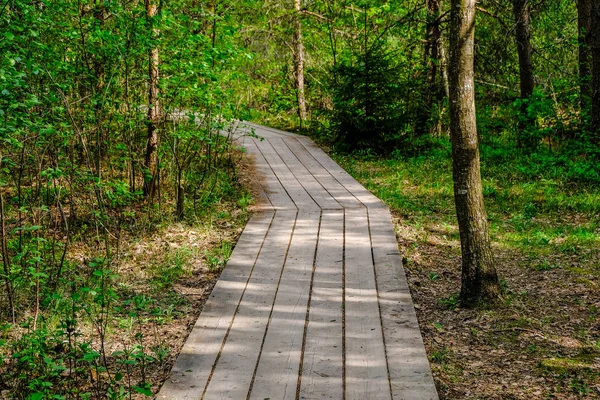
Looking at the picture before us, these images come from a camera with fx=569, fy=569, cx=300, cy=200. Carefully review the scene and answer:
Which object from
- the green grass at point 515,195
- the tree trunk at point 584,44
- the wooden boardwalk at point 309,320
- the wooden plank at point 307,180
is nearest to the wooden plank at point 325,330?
the wooden boardwalk at point 309,320

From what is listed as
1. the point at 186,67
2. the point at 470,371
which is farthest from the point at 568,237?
the point at 186,67

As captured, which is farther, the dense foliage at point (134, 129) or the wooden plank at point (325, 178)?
the wooden plank at point (325, 178)

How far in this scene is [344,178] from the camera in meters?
9.95

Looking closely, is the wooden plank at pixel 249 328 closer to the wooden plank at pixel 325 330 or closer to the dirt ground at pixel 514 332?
the wooden plank at pixel 325 330

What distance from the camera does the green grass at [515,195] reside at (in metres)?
6.77

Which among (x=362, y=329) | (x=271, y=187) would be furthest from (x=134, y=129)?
(x=362, y=329)

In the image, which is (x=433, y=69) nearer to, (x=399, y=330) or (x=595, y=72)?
(x=595, y=72)

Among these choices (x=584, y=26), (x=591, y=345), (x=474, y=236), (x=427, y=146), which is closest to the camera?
(x=591, y=345)

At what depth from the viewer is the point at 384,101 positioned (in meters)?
11.9

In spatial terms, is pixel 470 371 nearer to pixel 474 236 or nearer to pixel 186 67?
pixel 474 236

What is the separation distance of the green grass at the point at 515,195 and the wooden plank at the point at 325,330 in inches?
75.5

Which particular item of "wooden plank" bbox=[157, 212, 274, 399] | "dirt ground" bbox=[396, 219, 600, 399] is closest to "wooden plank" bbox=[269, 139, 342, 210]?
"wooden plank" bbox=[157, 212, 274, 399]

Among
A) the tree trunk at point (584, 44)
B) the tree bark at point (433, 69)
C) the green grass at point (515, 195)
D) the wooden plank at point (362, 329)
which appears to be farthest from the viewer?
the tree bark at point (433, 69)

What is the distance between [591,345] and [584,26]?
31.5ft
